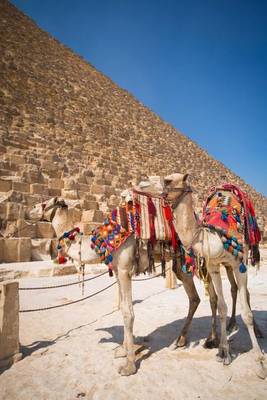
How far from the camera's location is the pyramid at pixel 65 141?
11820mm

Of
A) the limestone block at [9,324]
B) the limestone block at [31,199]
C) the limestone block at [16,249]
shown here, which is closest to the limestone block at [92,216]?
the limestone block at [31,199]

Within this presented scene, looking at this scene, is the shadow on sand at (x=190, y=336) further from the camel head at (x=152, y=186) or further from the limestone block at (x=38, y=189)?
the limestone block at (x=38, y=189)

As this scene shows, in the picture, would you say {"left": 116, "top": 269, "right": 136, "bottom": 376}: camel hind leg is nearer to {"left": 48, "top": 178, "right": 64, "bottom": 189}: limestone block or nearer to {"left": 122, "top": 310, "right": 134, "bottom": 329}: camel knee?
{"left": 122, "top": 310, "right": 134, "bottom": 329}: camel knee

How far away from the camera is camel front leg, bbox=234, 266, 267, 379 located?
7.69 feet

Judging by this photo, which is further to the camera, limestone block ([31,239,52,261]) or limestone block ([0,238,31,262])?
limestone block ([31,239,52,261])

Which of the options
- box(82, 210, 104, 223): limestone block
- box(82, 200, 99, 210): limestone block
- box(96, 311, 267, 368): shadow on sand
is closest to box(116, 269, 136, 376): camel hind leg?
box(96, 311, 267, 368): shadow on sand

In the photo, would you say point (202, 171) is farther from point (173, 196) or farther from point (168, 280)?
point (173, 196)

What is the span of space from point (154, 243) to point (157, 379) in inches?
45.3

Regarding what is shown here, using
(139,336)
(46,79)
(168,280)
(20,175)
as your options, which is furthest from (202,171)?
(139,336)

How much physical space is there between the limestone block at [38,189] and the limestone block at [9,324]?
10.6 metres

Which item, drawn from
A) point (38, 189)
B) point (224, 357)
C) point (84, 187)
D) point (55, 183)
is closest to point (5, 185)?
point (38, 189)

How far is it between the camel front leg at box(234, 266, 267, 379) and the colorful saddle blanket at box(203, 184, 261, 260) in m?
0.21

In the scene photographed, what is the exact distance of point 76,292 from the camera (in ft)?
18.8

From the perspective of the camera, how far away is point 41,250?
892 centimetres
